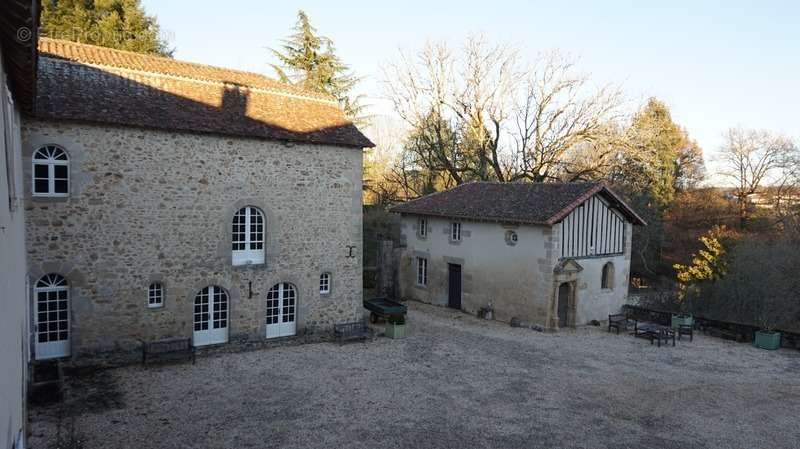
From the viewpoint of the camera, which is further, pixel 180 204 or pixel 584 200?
pixel 584 200

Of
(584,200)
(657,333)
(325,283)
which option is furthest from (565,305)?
(325,283)

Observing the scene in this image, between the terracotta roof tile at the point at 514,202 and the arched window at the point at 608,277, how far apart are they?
2008 mm

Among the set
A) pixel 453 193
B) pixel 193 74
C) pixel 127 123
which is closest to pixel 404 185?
pixel 453 193

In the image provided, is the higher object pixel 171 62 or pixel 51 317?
pixel 171 62

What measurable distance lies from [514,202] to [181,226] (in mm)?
11105

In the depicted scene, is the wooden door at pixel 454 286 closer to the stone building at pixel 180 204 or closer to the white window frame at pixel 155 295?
the stone building at pixel 180 204

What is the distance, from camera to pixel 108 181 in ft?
38.0

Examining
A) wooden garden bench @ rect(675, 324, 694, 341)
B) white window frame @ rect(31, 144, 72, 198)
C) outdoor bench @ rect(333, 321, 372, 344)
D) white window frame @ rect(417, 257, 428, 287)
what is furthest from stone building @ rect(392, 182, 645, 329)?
white window frame @ rect(31, 144, 72, 198)

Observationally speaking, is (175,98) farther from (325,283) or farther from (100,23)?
(100,23)

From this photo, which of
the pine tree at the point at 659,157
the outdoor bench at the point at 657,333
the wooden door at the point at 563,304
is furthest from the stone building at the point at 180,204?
the pine tree at the point at 659,157

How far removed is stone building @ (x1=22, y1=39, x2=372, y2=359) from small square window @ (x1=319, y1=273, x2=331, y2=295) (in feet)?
0.20

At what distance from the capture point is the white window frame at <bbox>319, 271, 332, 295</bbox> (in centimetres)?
1498

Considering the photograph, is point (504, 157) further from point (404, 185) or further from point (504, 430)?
point (504, 430)

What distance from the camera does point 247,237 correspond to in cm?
1362
